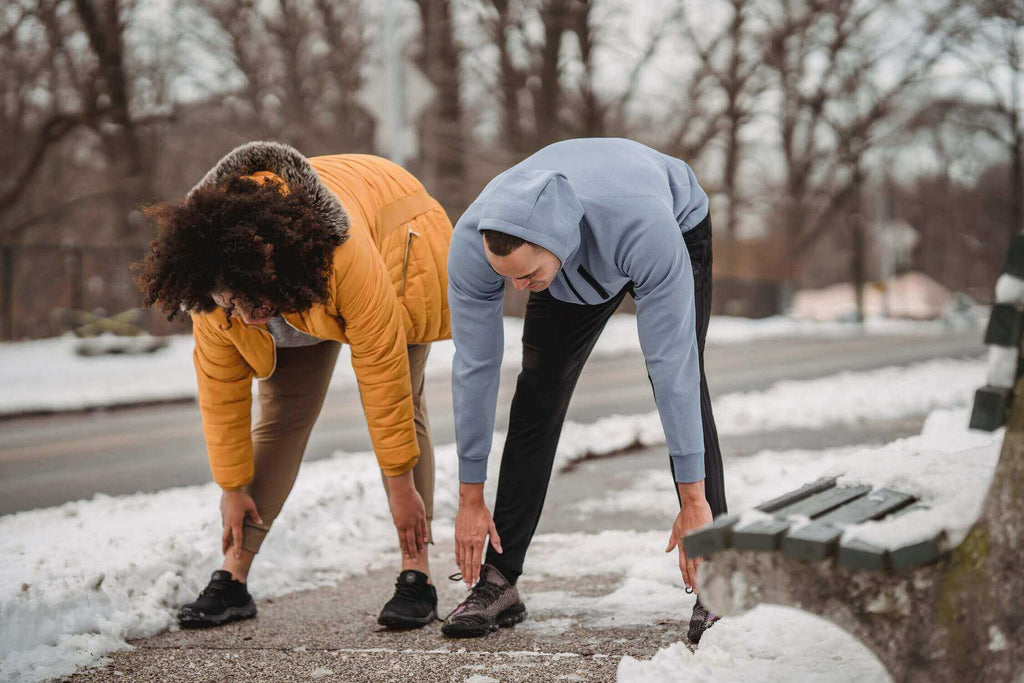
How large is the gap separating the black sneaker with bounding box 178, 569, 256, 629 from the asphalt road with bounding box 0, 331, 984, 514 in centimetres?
305

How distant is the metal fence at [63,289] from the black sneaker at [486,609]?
56.4 feet

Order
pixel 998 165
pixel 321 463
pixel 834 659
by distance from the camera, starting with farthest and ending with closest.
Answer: pixel 998 165, pixel 321 463, pixel 834 659

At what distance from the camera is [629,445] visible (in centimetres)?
732

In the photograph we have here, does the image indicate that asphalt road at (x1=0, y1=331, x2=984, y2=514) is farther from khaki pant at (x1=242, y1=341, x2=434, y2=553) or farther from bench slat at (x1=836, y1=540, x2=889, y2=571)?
bench slat at (x1=836, y1=540, x2=889, y2=571)

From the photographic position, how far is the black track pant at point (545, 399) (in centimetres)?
318

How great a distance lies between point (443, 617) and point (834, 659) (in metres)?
1.39

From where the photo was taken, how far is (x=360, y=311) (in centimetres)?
302

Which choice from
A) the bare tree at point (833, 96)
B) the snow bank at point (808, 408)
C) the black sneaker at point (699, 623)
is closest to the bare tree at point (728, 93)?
the bare tree at point (833, 96)

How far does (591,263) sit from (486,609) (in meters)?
1.17

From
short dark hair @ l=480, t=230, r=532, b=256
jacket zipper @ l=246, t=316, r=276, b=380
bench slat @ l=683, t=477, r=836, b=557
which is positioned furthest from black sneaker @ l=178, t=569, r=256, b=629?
bench slat @ l=683, t=477, r=836, b=557

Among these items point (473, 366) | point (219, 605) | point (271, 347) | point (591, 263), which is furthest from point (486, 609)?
point (591, 263)

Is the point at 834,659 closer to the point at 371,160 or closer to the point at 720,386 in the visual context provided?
the point at 371,160

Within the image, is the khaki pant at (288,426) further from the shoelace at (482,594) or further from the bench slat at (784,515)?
the bench slat at (784,515)

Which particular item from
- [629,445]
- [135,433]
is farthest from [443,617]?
[135,433]
